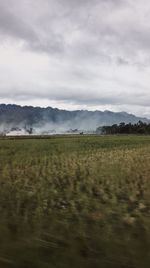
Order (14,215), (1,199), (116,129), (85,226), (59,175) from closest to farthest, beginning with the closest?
1. (85,226)
2. (14,215)
3. (1,199)
4. (59,175)
5. (116,129)

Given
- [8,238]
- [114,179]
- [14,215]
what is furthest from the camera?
[114,179]

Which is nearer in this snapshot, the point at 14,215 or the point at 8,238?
the point at 8,238

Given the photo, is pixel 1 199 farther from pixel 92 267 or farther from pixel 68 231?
pixel 92 267

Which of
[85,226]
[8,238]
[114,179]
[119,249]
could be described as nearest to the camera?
[119,249]

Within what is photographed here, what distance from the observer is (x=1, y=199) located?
675 cm

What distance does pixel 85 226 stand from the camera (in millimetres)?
5203

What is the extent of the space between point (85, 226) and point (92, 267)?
1.27 metres

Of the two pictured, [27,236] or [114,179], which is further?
[114,179]

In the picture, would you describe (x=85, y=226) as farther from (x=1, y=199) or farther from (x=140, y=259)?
(x=1, y=199)

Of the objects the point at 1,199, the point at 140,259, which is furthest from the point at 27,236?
the point at 1,199

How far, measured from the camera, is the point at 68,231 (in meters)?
4.90

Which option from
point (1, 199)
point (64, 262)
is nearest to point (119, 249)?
point (64, 262)

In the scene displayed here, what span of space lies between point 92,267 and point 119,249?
0.41 m

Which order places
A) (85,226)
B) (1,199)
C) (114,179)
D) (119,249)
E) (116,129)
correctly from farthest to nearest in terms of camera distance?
(116,129)
(114,179)
(1,199)
(85,226)
(119,249)
